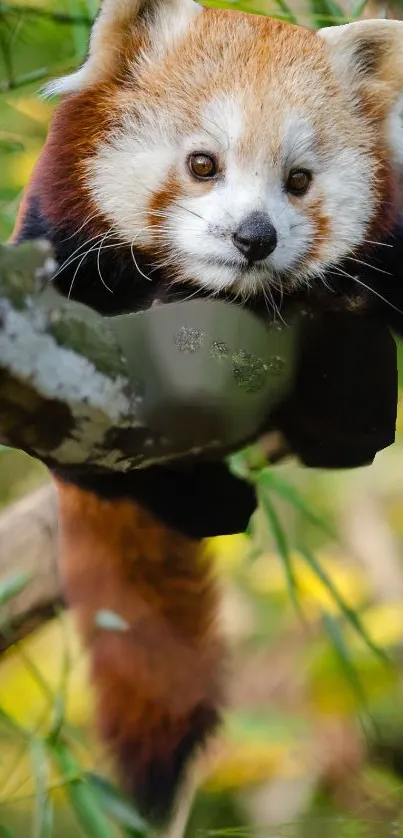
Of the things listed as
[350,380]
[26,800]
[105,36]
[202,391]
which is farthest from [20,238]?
[26,800]

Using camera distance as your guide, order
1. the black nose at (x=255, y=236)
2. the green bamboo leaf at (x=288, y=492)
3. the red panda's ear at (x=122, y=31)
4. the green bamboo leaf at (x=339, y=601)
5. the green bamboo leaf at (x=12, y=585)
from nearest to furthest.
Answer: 1. the black nose at (x=255, y=236)
2. the red panda's ear at (x=122, y=31)
3. the green bamboo leaf at (x=12, y=585)
4. the green bamboo leaf at (x=288, y=492)
5. the green bamboo leaf at (x=339, y=601)

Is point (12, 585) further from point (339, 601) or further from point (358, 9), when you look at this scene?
point (358, 9)

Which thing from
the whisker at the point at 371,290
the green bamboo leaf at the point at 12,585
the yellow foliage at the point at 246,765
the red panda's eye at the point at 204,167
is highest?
the red panda's eye at the point at 204,167

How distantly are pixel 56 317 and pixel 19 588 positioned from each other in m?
0.74

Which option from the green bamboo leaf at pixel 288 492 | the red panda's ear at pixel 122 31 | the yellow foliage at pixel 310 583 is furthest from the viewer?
the yellow foliage at pixel 310 583

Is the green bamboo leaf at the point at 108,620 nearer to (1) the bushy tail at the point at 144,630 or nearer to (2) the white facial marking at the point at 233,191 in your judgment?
(1) the bushy tail at the point at 144,630

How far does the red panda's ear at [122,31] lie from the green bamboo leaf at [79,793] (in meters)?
0.92

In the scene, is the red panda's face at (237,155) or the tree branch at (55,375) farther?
the red panda's face at (237,155)

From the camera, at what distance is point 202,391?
1165mm

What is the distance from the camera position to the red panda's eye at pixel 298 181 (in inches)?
48.8

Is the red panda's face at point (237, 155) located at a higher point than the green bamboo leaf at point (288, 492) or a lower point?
higher

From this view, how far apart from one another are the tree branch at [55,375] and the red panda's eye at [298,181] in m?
0.35

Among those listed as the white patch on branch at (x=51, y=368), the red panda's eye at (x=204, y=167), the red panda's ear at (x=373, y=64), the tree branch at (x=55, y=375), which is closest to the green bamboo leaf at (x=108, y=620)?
the tree branch at (x=55, y=375)

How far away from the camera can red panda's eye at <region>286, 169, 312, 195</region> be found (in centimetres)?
124
